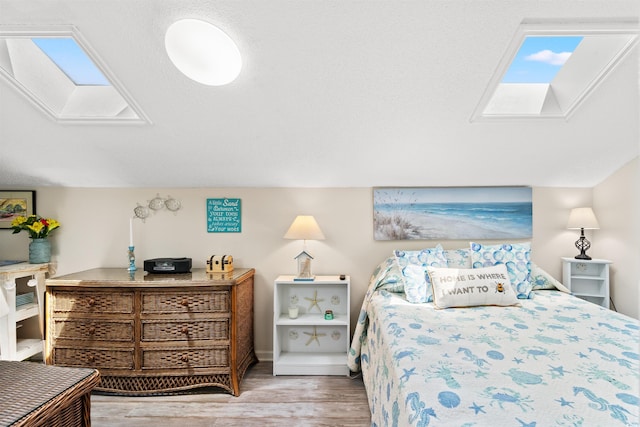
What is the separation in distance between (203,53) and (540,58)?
2.12 meters

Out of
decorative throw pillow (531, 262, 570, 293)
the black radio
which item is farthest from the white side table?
decorative throw pillow (531, 262, 570, 293)

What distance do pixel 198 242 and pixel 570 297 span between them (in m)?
3.03

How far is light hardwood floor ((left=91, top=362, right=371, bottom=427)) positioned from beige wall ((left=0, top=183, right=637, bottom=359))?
0.65 meters

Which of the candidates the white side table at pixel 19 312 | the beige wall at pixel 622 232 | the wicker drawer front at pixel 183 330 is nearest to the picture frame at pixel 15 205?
the white side table at pixel 19 312

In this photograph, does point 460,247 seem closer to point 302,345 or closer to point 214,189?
point 302,345

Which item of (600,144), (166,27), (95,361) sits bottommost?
(95,361)

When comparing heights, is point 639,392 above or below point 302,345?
above

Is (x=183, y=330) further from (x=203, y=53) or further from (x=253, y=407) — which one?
(x=203, y=53)

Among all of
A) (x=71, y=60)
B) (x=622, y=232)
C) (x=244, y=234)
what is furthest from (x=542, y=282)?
(x=71, y=60)

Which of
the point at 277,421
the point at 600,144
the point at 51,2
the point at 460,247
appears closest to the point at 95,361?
the point at 277,421

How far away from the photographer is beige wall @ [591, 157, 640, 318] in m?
2.83

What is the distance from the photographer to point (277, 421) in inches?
85.7

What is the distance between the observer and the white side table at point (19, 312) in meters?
2.67

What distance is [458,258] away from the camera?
9.40 feet
